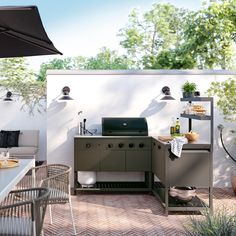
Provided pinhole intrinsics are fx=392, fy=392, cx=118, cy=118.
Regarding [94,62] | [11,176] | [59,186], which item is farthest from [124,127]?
[94,62]

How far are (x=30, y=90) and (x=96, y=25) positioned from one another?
50.9ft

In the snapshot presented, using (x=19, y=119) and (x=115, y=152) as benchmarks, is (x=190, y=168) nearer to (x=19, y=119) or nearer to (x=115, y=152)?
(x=115, y=152)

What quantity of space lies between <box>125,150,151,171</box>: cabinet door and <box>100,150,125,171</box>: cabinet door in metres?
0.10

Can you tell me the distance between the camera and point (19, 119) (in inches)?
428

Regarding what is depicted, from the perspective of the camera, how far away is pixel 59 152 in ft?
24.3

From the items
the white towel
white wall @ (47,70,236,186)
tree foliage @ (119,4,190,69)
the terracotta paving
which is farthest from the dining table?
tree foliage @ (119,4,190,69)

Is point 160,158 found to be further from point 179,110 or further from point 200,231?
point 200,231

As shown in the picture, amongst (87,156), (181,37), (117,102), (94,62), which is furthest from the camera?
(94,62)

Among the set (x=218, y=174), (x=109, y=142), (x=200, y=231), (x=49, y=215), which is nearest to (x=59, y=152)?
(x=109, y=142)

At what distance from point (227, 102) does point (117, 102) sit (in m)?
2.02

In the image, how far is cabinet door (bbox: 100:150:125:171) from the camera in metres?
6.72

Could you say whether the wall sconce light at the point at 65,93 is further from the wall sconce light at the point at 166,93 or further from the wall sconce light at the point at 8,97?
the wall sconce light at the point at 8,97

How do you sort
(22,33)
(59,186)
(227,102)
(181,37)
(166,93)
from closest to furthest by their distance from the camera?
(22,33) < (59,186) < (227,102) < (166,93) < (181,37)

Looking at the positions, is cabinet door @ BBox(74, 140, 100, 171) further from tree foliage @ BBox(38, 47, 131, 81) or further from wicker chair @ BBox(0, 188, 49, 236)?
tree foliage @ BBox(38, 47, 131, 81)
